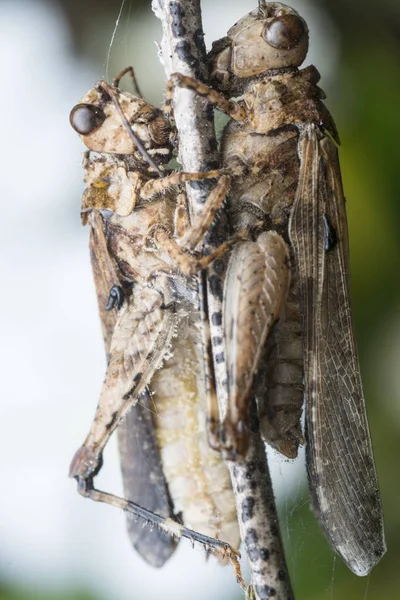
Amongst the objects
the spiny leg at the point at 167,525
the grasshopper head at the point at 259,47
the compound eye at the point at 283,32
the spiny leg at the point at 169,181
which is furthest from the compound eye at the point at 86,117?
the spiny leg at the point at 167,525

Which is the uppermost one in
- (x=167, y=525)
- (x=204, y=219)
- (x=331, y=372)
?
(x=204, y=219)

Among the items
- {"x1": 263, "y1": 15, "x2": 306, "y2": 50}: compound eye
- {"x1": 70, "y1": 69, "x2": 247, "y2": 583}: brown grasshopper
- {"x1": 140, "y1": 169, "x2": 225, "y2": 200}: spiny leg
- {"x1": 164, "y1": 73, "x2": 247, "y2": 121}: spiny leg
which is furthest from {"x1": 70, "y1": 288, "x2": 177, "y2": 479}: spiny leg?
{"x1": 263, "y1": 15, "x2": 306, "y2": 50}: compound eye

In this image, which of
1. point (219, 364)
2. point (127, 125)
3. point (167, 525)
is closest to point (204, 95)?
point (127, 125)

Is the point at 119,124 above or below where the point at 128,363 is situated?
above

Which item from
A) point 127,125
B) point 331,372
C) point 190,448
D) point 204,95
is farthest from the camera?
point 190,448

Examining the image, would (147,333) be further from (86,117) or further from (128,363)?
(86,117)

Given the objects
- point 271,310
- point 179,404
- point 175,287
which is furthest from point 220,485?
point 271,310
